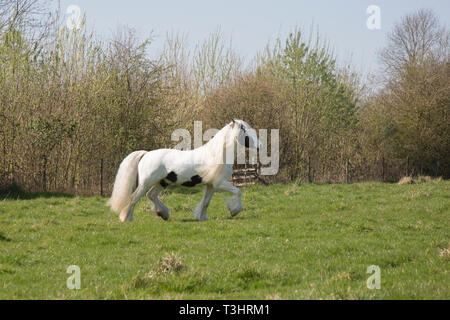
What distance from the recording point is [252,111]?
24.7 meters

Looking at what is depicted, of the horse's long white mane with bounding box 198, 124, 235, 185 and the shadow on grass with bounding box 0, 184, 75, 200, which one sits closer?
the horse's long white mane with bounding box 198, 124, 235, 185

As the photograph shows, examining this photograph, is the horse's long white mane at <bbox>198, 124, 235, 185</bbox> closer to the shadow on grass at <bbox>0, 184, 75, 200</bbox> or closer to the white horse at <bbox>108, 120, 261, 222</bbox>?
the white horse at <bbox>108, 120, 261, 222</bbox>

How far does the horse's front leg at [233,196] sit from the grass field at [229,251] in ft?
1.03

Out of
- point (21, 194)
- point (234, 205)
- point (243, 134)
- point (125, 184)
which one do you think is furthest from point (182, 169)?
point (21, 194)

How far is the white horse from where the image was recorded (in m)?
11.3

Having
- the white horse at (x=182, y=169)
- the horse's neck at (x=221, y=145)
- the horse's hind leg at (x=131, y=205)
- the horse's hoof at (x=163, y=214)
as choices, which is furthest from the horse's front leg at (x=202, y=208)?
the horse's hind leg at (x=131, y=205)

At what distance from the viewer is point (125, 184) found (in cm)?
1143

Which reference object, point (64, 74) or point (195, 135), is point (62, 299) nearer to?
point (64, 74)

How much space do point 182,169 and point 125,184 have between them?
136cm

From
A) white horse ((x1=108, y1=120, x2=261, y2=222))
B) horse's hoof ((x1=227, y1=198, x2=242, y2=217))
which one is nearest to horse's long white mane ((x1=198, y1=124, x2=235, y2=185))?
white horse ((x1=108, y1=120, x2=261, y2=222))

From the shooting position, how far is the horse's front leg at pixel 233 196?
451 inches
